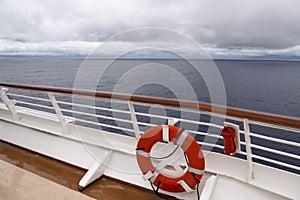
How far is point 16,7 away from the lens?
17.4 ft

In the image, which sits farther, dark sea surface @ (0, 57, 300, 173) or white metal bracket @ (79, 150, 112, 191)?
dark sea surface @ (0, 57, 300, 173)

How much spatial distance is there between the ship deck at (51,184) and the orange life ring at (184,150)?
172 millimetres

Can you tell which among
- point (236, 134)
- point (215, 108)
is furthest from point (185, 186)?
point (215, 108)

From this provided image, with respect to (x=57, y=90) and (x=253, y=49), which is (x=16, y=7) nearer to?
(x=57, y=90)

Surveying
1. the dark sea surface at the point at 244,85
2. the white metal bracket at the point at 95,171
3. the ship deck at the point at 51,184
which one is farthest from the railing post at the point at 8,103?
the dark sea surface at the point at 244,85

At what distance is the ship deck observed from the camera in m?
1.35

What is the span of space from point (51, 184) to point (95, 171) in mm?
313

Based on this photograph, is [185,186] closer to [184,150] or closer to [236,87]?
[184,150]

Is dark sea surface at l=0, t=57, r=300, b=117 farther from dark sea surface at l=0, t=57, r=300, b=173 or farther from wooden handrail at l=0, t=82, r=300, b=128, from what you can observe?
wooden handrail at l=0, t=82, r=300, b=128

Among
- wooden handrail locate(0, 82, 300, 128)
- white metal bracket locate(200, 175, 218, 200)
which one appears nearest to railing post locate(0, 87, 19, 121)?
wooden handrail locate(0, 82, 300, 128)

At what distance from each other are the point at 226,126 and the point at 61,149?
1505 millimetres

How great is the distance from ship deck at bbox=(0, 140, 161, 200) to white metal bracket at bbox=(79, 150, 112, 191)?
0.12 ft

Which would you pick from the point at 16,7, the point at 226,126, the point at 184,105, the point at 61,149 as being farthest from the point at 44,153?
the point at 16,7

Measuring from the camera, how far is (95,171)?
1637 millimetres
